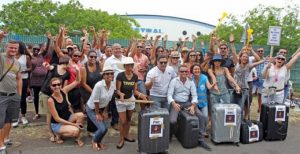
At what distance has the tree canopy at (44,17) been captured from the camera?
2295cm

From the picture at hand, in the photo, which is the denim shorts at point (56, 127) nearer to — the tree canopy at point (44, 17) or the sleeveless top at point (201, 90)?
the sleeveless top at point (201, 90)

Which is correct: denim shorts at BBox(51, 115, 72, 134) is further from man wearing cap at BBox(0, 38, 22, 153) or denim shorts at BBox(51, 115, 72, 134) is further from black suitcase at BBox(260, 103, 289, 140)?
black suitcase at BBox(260, 103, 289, 140)

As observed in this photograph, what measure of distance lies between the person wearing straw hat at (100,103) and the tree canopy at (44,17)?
1667 cm

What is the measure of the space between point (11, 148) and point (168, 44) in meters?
8.10

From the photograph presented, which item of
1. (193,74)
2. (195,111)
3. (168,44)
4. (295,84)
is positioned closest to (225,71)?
(193,74)

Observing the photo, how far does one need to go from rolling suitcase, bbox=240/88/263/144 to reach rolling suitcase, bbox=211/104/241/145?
165 mm

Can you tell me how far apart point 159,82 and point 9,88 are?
2625 millimetres

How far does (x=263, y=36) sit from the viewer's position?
52.9 feet

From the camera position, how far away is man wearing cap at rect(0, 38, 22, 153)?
4.91 metres

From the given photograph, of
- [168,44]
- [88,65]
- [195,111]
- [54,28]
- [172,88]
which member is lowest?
[195,111]

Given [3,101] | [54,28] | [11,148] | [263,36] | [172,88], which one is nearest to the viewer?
[3,101]

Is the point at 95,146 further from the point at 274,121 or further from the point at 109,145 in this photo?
the point at 274,121

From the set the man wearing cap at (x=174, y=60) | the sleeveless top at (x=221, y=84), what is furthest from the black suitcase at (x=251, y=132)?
the man wearing cap at (x=174, y=60)

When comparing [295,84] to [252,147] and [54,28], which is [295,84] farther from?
[54,28]
